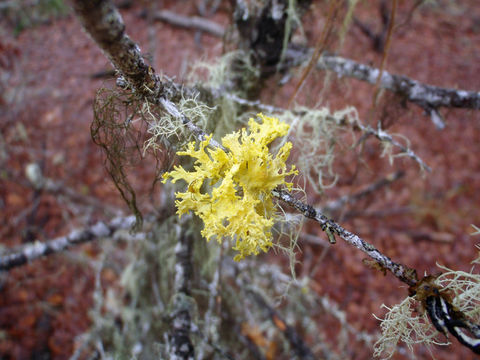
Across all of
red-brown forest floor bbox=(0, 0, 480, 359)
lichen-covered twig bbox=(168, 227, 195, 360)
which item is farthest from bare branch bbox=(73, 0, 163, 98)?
red-brown forest floor bbox=(0, 0, 480, 359)

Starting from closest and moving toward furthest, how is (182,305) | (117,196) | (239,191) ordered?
(239,191) → (182,305) → (117,196)


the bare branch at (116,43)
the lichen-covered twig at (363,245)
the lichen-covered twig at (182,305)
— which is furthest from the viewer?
the lichen-covered twig at (182,305)

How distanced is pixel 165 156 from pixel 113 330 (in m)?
1.62

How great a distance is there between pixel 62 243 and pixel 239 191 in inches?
56.2

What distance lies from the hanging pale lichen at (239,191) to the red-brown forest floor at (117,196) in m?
0.96

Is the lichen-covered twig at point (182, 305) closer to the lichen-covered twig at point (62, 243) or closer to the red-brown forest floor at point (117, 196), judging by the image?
the lichen-covered twig at point (62, 243)

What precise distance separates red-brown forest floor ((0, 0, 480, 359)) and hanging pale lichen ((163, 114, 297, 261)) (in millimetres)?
957

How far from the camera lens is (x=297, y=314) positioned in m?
2.35

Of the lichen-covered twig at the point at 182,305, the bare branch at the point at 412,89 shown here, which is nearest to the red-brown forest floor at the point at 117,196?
the bare branch at the point at 412,89

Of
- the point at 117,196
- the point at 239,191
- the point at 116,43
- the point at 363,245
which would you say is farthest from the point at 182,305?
the point at 117,196

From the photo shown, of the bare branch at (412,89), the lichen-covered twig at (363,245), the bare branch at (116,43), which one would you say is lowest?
the lichen-covered twig at (363,245)

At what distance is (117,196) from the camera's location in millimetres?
2846

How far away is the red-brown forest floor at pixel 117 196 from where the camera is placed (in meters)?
2.35

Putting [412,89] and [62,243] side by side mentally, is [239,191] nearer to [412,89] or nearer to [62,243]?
[412,89]
